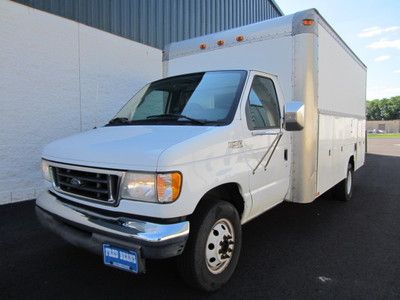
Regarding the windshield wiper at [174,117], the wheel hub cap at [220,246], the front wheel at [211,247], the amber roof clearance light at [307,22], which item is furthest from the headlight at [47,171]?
the amber roof clearance light at [307,22]

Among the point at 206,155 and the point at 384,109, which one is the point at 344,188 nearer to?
the point at 206,155

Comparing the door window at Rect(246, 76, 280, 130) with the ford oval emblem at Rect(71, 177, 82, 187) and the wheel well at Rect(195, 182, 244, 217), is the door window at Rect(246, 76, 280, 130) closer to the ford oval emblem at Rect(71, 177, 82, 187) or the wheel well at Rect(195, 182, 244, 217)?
the wheel well at Rect(195, 182, 244, 217)

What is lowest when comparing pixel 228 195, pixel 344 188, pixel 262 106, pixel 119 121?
pixel 344 188

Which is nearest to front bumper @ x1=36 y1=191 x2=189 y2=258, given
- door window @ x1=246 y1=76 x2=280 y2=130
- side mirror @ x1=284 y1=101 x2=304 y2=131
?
door window @ x1=246 y1=76 x2=280 y2=130

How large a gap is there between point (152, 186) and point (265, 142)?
1.73 metres

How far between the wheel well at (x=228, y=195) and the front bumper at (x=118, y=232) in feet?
1.58

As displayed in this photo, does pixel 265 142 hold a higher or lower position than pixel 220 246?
higher

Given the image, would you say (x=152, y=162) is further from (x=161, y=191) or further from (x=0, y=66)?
(x=0, y=66)

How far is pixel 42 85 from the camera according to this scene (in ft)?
25.1

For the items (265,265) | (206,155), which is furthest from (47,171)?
(265,265)

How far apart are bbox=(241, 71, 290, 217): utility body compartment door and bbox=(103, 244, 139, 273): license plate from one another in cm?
156

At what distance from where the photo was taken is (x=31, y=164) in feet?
24.8

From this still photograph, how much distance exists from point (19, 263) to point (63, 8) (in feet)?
19.0

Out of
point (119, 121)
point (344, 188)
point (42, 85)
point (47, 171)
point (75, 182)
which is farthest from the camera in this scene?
point (42, 85)
